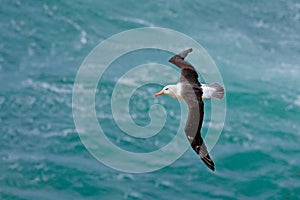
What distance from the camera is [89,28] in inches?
1567

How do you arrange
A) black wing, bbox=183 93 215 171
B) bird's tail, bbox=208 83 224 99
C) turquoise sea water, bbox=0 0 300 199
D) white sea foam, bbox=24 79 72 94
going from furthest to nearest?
white sea foam, bbox=24 79 72 94 → turquoise sea water, bbox=0 0 300 199 → bird's tail, bbox=208 83 224 99 → black wing, bbox=183 93 215 171

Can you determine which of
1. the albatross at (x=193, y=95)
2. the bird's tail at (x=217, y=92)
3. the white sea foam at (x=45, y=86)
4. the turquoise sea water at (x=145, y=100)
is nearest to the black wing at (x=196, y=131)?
the albatross at (x=193, y=95)

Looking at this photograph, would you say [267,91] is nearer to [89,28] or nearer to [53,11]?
[89,28]

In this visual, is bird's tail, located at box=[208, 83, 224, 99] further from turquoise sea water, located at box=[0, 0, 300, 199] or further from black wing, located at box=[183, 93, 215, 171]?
turquoise sea water, located at box=[0, 0, 300, 199]

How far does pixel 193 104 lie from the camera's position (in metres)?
14.1

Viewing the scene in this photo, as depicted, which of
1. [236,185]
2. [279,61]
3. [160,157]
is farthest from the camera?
[279,61]

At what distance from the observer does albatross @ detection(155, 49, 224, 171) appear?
45.4ft

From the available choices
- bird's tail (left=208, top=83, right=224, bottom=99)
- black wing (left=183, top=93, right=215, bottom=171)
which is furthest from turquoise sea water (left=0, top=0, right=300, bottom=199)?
black wing (left=183, top=93, right=215, bottom=171)

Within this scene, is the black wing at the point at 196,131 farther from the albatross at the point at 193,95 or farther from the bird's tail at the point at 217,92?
the bird's tail at the point at 217,92

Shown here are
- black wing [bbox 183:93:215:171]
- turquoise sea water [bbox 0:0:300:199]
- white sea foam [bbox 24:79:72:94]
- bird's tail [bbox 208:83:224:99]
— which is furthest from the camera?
white sea foam [bbox 24:79:72:94]

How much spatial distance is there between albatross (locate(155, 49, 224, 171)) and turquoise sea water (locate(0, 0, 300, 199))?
20.0 meters

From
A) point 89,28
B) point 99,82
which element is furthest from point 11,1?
point 99,82

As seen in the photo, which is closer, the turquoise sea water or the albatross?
the albatross

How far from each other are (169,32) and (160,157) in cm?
874
